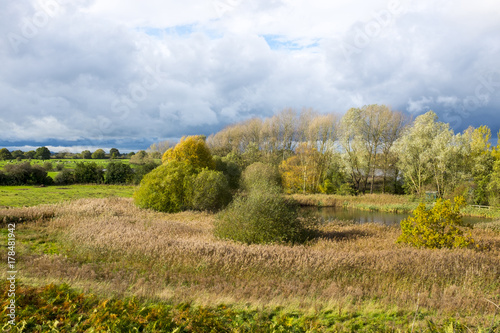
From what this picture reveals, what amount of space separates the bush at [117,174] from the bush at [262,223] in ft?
124

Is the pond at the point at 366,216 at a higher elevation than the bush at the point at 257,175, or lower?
lower

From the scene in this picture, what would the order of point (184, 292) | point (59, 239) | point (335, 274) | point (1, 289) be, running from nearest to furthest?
1. point (1, 289)
2. point (184, 292)
3. point (335, 274)
4. point (59, 239)

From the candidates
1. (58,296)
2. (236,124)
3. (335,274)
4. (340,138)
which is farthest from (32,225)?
(236,124)

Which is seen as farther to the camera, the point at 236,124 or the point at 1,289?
the point at 236,124

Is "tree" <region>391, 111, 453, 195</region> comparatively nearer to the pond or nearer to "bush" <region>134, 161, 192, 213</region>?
the pond

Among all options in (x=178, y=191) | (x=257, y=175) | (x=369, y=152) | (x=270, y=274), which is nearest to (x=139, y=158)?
(x=257, y=175)

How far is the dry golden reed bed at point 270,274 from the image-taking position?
6.64 meters

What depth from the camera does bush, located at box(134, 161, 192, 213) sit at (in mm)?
26203

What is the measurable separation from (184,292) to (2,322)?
125 inches

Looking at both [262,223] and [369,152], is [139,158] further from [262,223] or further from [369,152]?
[262,223]

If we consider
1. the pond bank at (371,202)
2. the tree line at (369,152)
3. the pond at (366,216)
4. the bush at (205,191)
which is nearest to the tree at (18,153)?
the tree line at (369,152)

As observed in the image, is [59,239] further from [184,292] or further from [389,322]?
[389,322]

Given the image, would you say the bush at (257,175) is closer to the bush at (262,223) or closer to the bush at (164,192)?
the bush at (164,192)

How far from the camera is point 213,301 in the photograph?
6.27 metres
